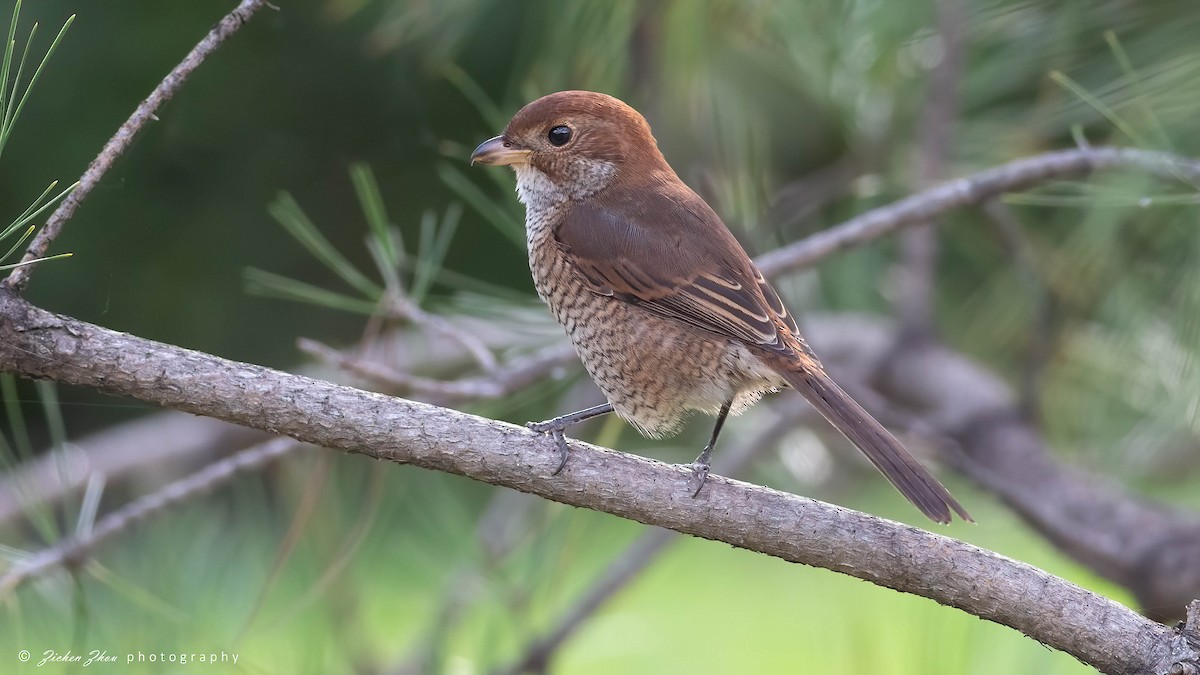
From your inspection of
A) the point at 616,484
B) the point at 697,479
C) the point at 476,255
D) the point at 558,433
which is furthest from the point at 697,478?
the point at 476,255

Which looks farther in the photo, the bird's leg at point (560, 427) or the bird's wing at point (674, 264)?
the bird's wing at point (674, 264)

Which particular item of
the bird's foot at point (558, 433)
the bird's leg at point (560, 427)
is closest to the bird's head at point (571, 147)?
the bird's leg at point (560, 427)

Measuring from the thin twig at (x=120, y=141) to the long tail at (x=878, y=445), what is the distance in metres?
A: 1.20

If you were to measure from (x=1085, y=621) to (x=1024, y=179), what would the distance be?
1.14 meters

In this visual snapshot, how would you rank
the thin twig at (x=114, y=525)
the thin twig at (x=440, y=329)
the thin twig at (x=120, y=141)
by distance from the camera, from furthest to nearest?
the thin twig at (x=440, y=329) → the thin twig at (x=114, y=525) → the thin twig at (x=120, y=141)

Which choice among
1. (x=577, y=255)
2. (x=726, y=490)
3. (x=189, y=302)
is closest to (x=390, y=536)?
(x=189, y=302)

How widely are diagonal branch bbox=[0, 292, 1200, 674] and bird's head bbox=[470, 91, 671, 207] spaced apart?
36.3 inches

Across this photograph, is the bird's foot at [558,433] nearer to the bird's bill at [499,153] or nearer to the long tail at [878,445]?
the long tail at [878,445]

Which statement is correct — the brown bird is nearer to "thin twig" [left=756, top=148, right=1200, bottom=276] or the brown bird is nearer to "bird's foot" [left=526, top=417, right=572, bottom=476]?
"thin twig" [left=756, top=148, right=1200, bottom=276]

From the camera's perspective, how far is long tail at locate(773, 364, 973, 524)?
1.94m

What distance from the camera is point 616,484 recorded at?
5.94 ft

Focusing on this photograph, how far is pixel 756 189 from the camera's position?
296cm

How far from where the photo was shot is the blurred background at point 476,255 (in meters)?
2.45

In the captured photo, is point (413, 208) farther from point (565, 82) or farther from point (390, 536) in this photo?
point (390, 536)
